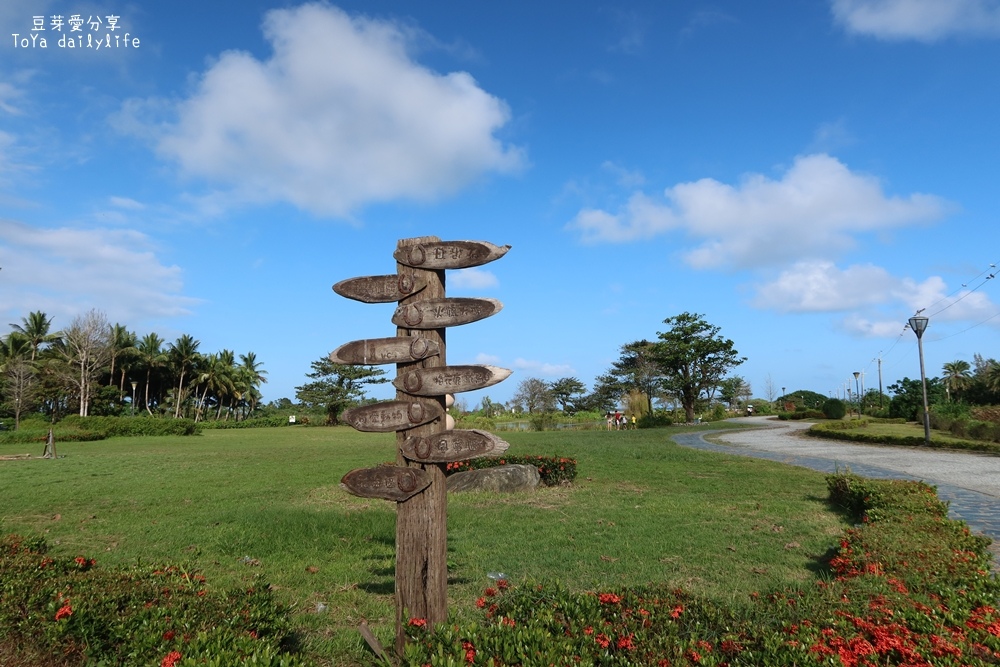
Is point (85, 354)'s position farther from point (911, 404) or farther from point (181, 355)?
point (911, 404)

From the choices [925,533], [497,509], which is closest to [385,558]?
[497,509]

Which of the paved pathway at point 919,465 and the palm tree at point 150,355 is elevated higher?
the palm tree at point 150,355

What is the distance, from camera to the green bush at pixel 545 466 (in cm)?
1175

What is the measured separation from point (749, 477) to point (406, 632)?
36.6 feet

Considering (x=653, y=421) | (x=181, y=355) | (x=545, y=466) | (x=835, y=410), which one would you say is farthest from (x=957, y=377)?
(x=181, y=355)

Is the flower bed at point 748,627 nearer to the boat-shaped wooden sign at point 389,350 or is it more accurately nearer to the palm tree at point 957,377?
the boat-shaped wooden sign at point 389,350

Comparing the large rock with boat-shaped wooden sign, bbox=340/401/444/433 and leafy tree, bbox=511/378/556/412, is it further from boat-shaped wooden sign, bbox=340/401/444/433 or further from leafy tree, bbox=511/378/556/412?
leafy tree, bbox=511/378/556/412

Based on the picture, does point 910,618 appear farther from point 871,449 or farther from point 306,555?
point 871,449

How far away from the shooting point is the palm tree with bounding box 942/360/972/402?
46.7 meters

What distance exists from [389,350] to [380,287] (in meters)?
0.47

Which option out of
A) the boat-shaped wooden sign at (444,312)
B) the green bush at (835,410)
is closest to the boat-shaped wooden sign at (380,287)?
the boat-shaped wooden sign at (444,312)

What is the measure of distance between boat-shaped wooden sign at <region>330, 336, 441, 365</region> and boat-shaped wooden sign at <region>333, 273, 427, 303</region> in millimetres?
313

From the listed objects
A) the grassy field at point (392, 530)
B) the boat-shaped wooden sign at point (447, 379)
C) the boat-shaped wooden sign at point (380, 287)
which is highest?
the boat-shaped wooden sign at point (380, 287)

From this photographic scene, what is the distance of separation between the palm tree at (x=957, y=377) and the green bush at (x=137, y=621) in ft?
175
